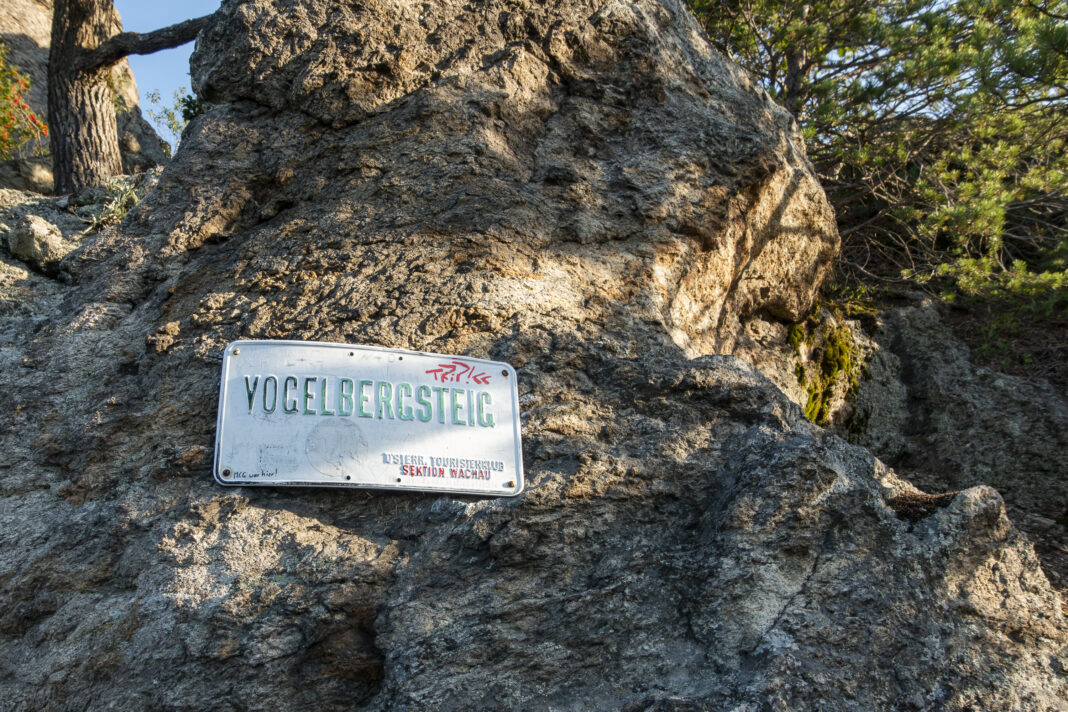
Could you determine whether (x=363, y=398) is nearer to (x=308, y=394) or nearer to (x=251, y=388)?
(x=308, y=394)

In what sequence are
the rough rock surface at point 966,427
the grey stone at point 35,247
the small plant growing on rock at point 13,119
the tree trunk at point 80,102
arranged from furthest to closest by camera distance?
1. the small plant growing on rock at point 13,119
2. the tree trunk at point 80,102
3. the rough rock surface at point 966,427
4. the grey stone at point 35,247

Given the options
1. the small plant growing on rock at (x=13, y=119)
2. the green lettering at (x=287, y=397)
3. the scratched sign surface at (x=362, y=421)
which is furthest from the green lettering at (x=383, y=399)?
Result: the small plant growing on rock at (x=13, y=119)

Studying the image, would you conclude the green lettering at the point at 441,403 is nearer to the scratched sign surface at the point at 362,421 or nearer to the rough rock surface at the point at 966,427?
the scratched sign surface at the point at 362,421

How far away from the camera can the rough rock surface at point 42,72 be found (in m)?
10.4

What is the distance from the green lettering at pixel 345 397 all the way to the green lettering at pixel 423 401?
0.23m

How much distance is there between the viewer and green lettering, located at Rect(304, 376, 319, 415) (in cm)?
276

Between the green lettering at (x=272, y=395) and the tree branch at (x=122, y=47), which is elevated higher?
the tree branch at (x=122, y=47)

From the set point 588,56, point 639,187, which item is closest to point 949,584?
point 639,187

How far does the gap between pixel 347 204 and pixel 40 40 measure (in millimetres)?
11458

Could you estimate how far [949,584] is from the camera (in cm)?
265

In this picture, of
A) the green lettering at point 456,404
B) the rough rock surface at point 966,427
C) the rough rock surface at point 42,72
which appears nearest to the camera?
the green lettering at point 456,404

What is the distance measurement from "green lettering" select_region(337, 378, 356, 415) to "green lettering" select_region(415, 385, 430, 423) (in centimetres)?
23

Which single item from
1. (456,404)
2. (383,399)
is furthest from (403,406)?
(456,404)

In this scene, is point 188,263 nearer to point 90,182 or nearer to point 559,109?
point 559,109
